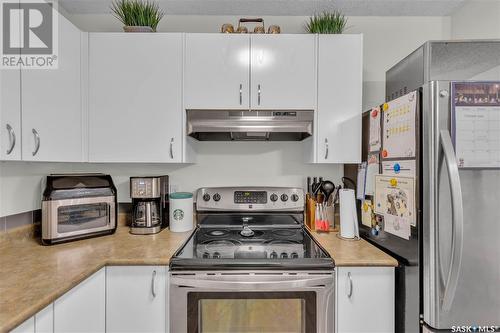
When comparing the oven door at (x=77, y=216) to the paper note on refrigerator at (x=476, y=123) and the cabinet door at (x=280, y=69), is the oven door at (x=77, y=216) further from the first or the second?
the paper note on refrigerator at (x=476, y=123)

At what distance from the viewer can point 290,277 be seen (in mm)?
1344

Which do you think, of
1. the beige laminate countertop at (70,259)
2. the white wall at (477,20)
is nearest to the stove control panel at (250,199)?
the beige laminate countertop at (70,259)

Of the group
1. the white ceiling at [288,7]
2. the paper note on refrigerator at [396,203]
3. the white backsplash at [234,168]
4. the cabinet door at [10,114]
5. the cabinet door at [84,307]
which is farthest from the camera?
the white backsplash at [234,168]

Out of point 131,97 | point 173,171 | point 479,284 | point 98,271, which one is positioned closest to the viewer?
point 479,284

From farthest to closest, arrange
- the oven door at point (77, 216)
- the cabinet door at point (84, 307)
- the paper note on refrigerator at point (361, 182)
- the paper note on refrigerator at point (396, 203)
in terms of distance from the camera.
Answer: the paper note on refrigerator at point (361, 182) → the oven door at point (77, 216) → the paper note on refrigerator at point (396, 203) → the cabinet door at point (84, 307)

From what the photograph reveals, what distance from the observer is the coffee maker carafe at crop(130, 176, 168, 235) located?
1789 mm

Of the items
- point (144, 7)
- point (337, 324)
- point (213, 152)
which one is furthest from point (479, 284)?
point (144, 7)

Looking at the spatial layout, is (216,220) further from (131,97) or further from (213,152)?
(131,97)

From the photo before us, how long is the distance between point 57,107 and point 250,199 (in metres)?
1.31

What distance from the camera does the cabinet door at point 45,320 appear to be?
967mm

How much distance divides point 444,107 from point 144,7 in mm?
1851

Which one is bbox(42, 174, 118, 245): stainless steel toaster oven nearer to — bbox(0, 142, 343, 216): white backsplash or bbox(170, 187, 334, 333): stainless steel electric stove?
bbox(0, 142, 343, 216): white backsplash

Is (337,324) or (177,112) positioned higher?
(177,112)

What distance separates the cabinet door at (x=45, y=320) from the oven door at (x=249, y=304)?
1.58ft
